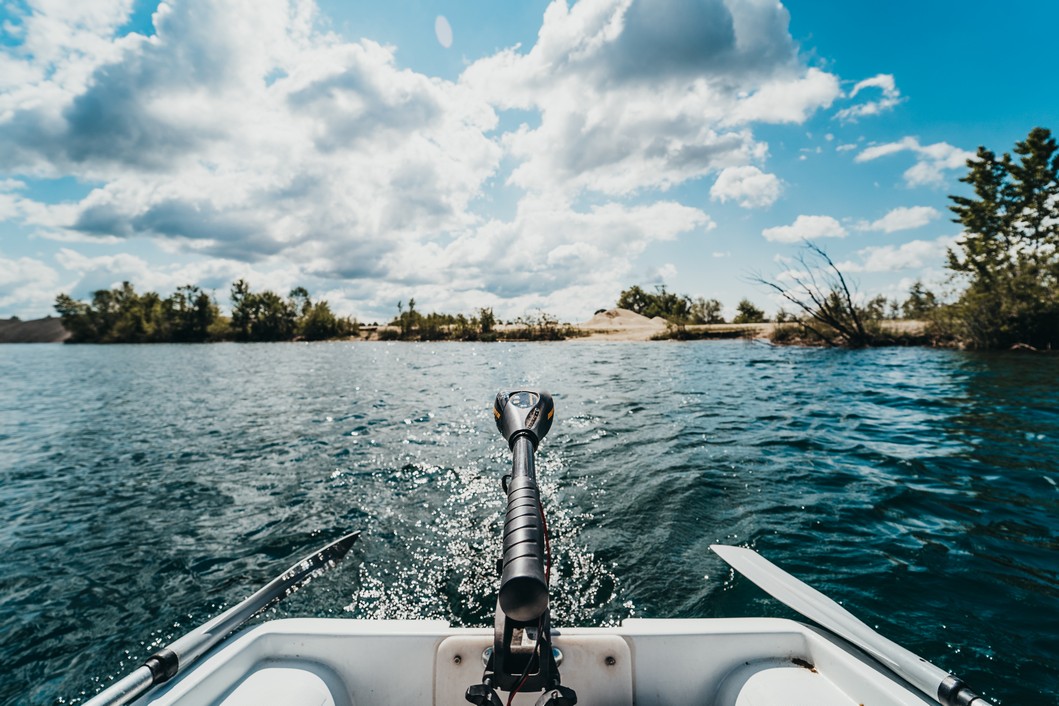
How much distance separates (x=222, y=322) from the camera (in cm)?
7806

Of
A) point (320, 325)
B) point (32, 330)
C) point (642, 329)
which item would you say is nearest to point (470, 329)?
point (642, 329)

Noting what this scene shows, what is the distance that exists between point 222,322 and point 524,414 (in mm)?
93459

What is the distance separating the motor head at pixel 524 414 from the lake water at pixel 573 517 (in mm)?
2038

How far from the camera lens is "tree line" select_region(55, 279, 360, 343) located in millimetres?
71875

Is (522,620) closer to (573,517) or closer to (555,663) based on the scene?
(555,663)

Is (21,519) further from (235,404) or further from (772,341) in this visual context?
(772,341)

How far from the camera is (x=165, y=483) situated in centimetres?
700

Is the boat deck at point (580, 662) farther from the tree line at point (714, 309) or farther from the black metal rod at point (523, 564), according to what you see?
the tree line at point (714, 309)

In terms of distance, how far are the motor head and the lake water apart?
2038mm

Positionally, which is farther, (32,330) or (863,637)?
(32,330)

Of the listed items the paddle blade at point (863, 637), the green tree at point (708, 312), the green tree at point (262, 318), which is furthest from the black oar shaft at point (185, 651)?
the green tree at point (262, 318)

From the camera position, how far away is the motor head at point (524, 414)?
238cm

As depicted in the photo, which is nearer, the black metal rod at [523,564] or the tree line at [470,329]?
the black metal rod at [523,564]

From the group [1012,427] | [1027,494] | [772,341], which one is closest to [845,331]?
[772,341]
